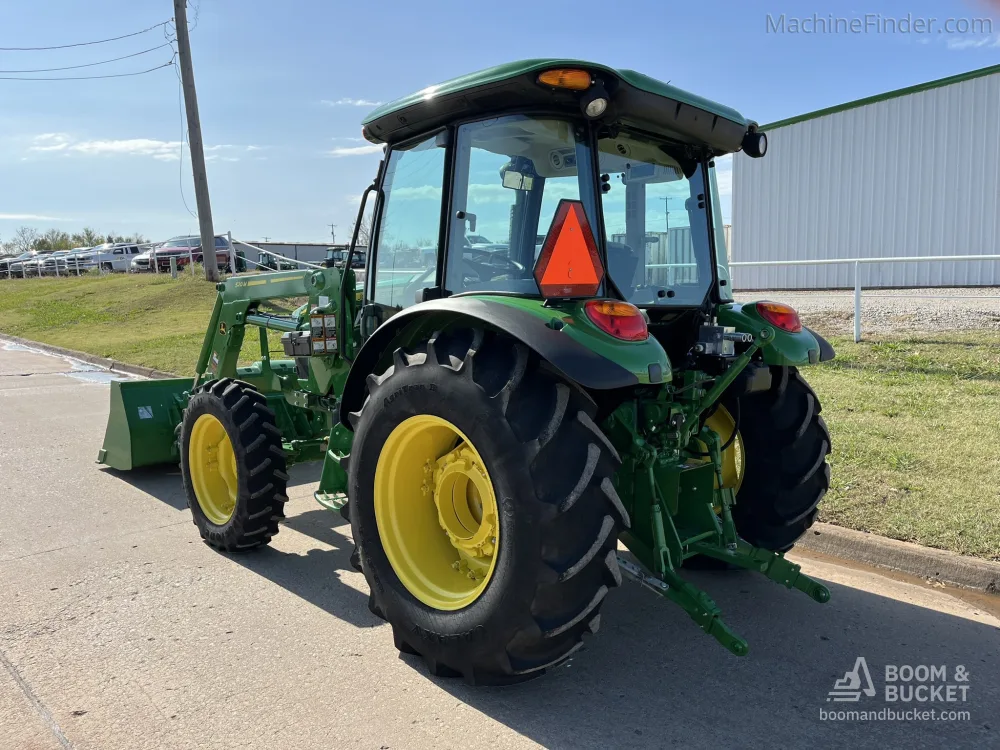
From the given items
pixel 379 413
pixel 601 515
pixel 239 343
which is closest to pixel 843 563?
pixel 601 515

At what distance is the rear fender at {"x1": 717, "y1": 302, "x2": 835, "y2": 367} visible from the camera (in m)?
3.78

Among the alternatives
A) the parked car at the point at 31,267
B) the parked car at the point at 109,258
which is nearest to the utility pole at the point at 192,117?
the parked car at the point at 109,258

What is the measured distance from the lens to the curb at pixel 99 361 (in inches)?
487

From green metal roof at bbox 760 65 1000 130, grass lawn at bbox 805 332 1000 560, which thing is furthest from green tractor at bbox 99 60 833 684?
green metal roof at bbox 760 65 1000 130

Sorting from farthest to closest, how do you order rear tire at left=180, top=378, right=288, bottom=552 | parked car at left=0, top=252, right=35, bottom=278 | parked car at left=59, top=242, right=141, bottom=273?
parked car at left=0, top=252, right=35, bottom=278
parked car at left=59, top=242, right=141, bottom=273
rear tire at left=180, top=378, right=288, bottom=552

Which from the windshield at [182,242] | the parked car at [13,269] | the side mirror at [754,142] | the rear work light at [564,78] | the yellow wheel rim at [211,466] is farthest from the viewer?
the parked car at [13,269]

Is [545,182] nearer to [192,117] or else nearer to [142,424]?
[142,424]

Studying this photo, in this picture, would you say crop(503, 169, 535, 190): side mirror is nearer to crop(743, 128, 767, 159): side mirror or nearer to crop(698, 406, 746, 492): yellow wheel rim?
crop(743, 128, 767, 159): side mirror

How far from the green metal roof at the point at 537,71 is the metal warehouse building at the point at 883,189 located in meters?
15.6

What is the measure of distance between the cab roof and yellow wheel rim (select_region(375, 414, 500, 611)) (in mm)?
1397

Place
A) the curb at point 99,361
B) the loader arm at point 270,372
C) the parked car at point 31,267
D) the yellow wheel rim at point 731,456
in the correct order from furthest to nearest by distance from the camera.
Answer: the parked car at point 31,267, the curb at point 99,361, the loader arm at point 270,372, the yellow wheel rim at point 731,456

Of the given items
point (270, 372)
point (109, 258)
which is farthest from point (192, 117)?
point (109, 258)

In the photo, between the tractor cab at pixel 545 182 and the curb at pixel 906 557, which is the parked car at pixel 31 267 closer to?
the tractor cab at pixel 545 182

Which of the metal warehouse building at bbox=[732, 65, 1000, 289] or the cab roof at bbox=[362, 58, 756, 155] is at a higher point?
the metal warehouse building at bbox=[732, 65, 1000, 289]
